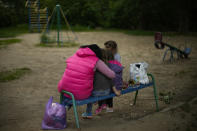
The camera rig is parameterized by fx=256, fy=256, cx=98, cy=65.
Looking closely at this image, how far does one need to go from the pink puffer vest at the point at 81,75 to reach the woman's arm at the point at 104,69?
0.07m

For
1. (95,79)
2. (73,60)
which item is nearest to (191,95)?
(95,79)

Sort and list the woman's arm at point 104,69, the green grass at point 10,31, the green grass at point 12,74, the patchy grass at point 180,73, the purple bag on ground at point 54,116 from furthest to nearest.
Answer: the green grass at point 10,31 → the patchy grass at point 180,73 → the green grass at point 12,74 → the woman's arm at point 104,69 → the purple bag on ground at point 54,116

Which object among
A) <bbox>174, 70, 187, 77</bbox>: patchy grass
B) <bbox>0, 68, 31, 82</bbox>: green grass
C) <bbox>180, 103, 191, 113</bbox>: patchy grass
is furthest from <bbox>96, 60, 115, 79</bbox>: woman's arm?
<bbox>174, 70, 187, 77</bbox>: patchy grass

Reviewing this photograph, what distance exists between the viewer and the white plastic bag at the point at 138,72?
3527 mm

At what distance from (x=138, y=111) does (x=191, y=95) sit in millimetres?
1350

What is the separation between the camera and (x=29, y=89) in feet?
16.6

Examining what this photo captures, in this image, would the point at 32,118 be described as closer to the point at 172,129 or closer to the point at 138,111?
the point at 138,111

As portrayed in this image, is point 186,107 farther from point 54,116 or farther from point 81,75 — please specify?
point 54,116

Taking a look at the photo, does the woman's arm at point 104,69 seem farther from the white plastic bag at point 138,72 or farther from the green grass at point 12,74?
the green grass at point 12,74

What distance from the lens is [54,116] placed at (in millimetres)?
2836

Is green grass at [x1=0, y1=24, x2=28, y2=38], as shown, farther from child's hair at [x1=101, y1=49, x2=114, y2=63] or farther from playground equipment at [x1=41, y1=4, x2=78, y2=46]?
child's hair at [x1=101, y1=49, x2=114, y2=63]

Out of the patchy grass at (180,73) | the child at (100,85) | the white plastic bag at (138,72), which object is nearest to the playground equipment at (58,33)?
the patchy grass at (180,73)

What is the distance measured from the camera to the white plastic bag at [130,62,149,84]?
3.53 meters

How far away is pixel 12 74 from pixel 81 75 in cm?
395
